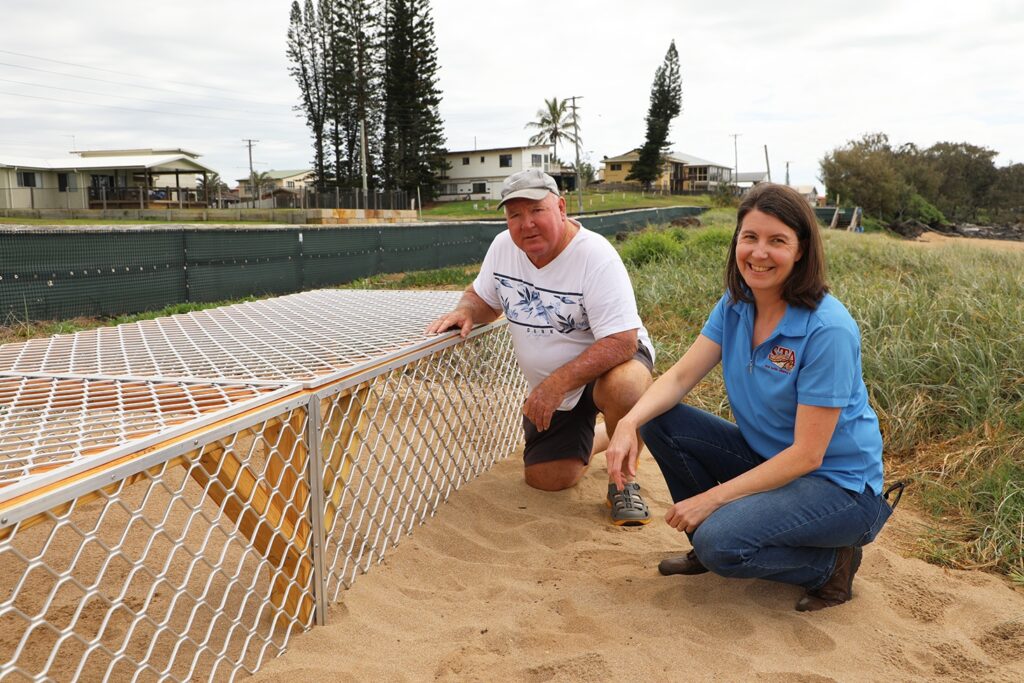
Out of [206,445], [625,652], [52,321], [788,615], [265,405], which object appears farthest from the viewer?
[52,321]

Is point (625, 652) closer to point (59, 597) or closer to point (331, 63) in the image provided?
point (59, 597)

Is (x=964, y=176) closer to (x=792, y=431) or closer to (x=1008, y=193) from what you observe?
(x=1008, y=193)

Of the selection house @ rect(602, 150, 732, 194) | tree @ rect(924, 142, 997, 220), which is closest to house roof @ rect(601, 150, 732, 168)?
house @ rect(602, 150, 732, 194)

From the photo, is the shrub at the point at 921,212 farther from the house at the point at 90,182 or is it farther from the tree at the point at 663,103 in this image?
the house at the point at 90,182

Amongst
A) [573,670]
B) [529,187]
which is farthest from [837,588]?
[529,187]

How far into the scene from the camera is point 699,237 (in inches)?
501

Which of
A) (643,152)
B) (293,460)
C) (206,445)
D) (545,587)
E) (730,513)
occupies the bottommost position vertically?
(545,587)

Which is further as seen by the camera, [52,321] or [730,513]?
[52,321]

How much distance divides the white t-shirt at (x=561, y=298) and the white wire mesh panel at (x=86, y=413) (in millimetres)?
1426

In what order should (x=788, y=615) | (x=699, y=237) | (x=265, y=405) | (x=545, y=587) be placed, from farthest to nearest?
1. (x=699, y=237)
2. (x=545, y=587)
3. (x=788, y=615)
4. (x=265, y=405)

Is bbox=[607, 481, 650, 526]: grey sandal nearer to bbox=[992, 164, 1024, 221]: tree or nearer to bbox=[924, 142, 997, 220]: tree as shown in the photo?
bbox=[924, 142, 997, 220]: tree

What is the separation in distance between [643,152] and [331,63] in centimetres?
2709

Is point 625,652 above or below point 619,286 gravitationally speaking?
below

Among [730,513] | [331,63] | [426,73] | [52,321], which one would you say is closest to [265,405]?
[730,513]
